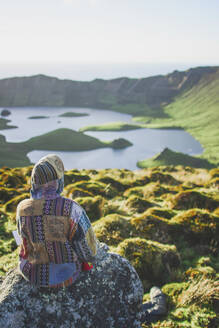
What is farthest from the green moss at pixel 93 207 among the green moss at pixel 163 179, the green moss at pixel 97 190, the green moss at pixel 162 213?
the green moss at pixel 163 179

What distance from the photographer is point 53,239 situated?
488 centimetres

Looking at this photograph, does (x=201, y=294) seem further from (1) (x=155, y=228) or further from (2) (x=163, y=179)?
(2) (x=163, y=179)

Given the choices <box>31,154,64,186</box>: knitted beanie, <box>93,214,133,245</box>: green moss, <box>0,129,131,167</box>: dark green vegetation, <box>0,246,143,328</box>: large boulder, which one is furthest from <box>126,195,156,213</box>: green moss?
<box>0,129,131,167</box>: dark green vegetation

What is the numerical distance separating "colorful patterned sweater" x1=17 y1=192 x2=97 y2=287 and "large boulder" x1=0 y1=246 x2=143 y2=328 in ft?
0.73

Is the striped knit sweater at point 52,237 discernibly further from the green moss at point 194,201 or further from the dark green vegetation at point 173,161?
the dark green vegetation at point 173,161

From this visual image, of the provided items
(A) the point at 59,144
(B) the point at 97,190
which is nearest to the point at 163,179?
(B) the point at 97,190

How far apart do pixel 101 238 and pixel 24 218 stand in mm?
5546

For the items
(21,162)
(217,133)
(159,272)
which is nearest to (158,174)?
(159,272)

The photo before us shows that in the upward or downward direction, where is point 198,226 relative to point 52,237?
downward

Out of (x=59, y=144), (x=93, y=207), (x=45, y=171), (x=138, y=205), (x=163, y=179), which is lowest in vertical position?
(x=59, y=144)

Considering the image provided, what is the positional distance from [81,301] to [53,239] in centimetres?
129

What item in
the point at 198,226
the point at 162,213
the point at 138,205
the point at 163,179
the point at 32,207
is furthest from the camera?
the point at 163,179

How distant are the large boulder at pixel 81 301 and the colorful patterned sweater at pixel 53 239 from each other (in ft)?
0.73

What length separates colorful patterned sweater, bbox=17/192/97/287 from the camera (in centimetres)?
477
